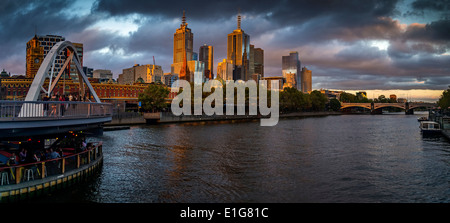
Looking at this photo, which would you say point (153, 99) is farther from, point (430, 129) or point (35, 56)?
point (35, 56)

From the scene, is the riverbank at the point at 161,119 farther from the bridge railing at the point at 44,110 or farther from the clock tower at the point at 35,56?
the clock tower at the point at 35,56

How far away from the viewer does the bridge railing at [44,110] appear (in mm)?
19172

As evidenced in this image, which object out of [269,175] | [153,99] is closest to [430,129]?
[269,175]

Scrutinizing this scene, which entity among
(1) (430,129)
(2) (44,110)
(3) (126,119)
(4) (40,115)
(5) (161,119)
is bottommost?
(1) (430,129)

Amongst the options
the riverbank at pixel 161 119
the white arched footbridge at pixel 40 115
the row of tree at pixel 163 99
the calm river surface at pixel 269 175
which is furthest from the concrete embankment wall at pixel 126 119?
the white arched footbridge at pixel 40 115

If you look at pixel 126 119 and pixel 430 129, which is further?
pixel 126 119

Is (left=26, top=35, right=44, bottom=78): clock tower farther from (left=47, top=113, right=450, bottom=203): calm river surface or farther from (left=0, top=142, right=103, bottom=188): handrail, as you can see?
(left=0, top=142, right=103, bottom=188): handrail

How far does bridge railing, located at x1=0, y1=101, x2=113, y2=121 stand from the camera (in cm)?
1917

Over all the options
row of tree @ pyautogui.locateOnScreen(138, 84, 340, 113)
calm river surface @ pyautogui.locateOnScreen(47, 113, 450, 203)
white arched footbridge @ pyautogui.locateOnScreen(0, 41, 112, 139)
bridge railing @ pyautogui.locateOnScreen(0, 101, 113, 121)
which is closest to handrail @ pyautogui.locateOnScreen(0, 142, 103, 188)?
calm river surface @ pyautogui.locateOnScreen(47, 113, 450, 203)

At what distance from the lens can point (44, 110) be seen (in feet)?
69.4

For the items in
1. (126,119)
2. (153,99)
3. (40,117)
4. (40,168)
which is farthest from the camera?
(153,99)

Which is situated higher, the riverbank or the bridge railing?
the bridge railing
